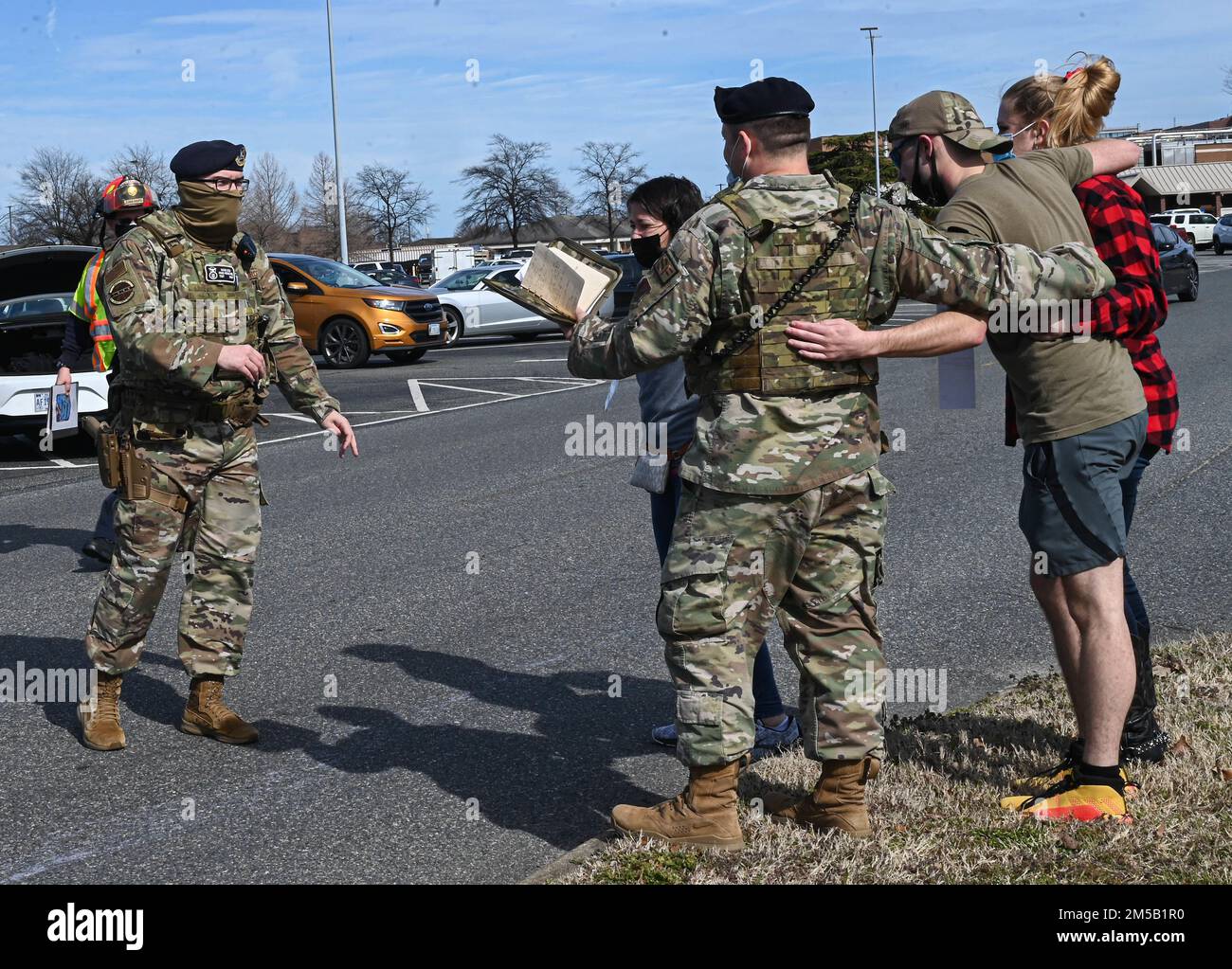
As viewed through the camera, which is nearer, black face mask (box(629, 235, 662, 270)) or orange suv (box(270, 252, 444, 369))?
black face mask (box(629, 235, 662, 270))

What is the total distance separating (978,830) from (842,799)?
378 millimetres

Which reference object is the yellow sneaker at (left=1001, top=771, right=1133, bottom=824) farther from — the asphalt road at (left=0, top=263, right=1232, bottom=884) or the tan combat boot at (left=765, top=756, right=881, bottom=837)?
the asphalt road at (left=0, top=263, right=1232, bottom=884)

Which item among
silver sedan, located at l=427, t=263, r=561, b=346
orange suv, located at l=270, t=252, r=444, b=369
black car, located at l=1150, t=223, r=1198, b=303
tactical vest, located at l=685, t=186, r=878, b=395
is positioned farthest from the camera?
silver sedan, located at l=427, t=263, r=561, b=346

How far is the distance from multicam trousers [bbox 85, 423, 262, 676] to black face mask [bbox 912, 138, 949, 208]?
2.47 metres

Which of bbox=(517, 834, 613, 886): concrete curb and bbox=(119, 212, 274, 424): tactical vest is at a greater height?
bbox=(119, 212, 274, 424): tactical vest

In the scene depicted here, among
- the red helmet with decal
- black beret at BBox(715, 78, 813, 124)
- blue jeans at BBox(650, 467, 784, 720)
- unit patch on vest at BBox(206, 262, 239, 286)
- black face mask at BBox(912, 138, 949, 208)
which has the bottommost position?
blue jeans at BBox(650, 467, 784, 720)

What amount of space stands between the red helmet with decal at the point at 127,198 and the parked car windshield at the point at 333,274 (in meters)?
14.0

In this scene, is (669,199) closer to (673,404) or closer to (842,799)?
(673,404)

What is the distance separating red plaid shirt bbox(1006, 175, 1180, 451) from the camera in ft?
11.9

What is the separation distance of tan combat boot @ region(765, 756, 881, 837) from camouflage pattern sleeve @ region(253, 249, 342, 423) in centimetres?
232

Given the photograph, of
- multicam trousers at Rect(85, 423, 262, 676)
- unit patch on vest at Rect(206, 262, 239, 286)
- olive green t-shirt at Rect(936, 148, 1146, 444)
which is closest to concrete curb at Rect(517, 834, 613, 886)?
olive green t-shirt at Rect(936, 148, 1146, 444)

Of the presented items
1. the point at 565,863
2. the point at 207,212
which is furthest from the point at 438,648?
the point at 565,863

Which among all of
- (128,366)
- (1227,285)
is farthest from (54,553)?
(1227,285)

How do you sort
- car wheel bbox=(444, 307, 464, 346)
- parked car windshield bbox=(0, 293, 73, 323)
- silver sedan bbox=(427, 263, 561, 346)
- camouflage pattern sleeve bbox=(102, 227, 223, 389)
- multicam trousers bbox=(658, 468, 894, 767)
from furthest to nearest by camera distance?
1. silver sedan bbox=(427, 263, 561, 346)
2. car wheel bbox=(444, 307, 464, 346)
3. parked car windshield bbox=(0, 293, 73, 323)
4. camouflage pattern sleeve bbox=(102, 227, 223, 389)
5. multicam trousers bbox=(658, 468, 894, 767)
